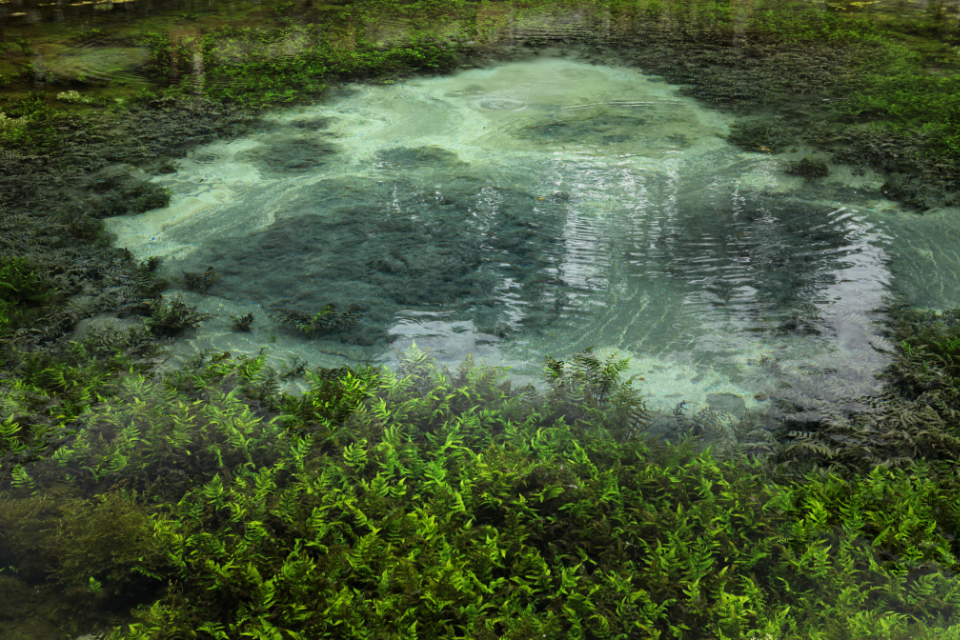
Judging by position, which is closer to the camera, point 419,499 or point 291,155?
point 419,499

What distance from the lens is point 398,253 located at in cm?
455

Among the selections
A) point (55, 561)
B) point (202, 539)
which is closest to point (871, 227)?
point (202, 539)

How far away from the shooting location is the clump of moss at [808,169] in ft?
18.2

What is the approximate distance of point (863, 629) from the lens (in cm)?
209

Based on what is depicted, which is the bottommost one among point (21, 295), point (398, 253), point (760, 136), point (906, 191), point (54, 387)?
point (54, 387)

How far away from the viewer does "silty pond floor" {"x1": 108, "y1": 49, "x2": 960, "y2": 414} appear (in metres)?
3.67

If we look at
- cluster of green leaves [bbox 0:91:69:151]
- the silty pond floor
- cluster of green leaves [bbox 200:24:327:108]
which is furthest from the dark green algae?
cluster of green leaves [bbox 200:24:327:108]

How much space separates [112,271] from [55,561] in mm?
2441

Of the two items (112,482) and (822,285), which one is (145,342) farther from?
(822,285)

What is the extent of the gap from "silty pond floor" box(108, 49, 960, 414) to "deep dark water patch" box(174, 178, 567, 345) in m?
0.02

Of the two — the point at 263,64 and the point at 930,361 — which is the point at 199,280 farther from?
the point at 263,64

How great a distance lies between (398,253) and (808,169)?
371cm

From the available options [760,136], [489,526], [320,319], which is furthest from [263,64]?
[489,526]

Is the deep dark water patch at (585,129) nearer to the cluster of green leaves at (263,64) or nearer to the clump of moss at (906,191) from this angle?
the clump of moss at (906,191)
